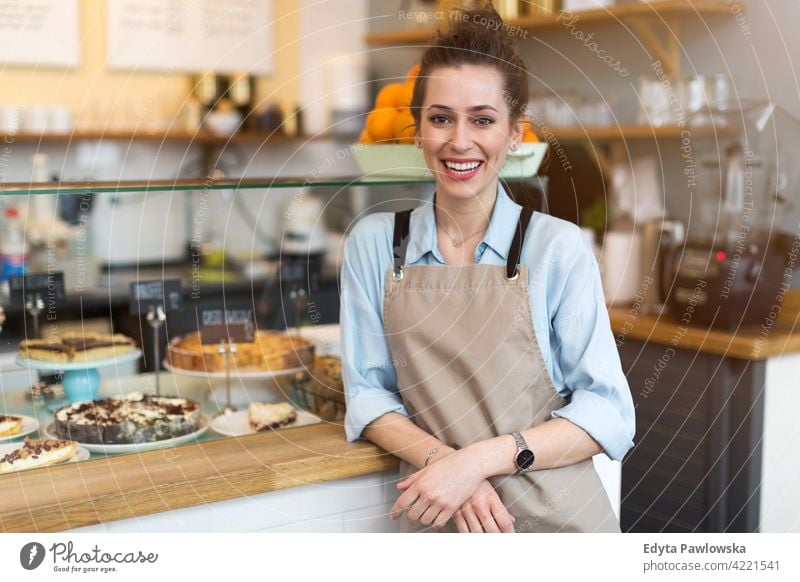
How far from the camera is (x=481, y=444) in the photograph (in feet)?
3.40

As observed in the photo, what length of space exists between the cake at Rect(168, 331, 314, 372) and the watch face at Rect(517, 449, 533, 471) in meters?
0.41

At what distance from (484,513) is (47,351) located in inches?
23.9

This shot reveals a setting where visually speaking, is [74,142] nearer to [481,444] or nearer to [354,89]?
[354,89]

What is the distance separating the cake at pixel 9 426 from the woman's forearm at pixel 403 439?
15.5 inches

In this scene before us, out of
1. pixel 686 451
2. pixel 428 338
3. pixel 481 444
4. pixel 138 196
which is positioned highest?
pixel 138 196

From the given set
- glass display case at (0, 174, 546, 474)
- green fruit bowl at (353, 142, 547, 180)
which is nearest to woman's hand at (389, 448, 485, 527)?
glass display case at (0, 174, 546, 474)

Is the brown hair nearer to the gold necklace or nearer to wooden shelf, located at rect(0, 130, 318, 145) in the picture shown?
the gold necklace

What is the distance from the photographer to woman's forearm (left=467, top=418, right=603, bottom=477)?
3.39 ft

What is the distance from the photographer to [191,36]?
9.80 feet

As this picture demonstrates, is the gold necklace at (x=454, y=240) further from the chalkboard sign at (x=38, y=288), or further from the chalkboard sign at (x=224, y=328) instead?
the chalkboard sign at (x=38, y=288)

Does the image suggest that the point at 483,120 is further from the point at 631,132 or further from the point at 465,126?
the point at 631,132

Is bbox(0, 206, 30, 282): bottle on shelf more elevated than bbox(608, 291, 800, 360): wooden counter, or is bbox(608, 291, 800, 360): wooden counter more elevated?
bbox(0, 206, 30, 282): bottle on shelf
